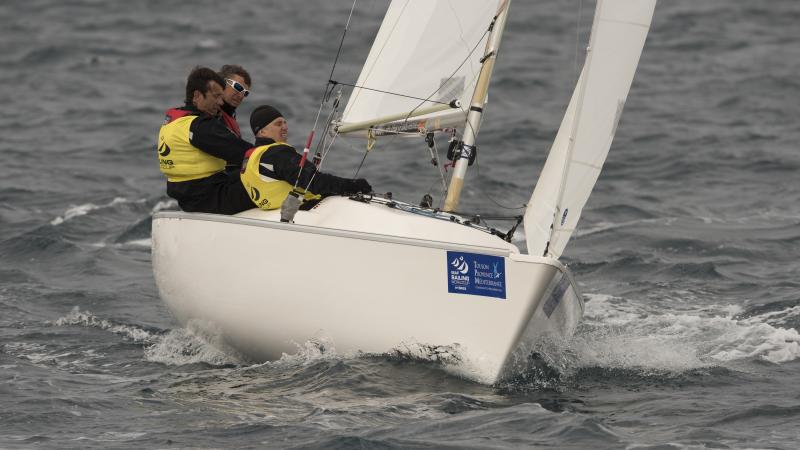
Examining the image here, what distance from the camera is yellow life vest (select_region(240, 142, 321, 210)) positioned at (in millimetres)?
7199

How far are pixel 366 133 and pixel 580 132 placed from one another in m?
1.86

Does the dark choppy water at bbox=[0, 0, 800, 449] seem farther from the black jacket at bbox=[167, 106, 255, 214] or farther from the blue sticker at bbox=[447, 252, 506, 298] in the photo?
the black jacket at bbox=[167, 106, 255, 214]

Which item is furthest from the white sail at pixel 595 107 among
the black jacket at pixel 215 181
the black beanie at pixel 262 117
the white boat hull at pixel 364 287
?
the black jacket at pixel 215 181

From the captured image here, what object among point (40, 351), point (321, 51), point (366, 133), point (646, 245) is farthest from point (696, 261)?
point (321, 51)

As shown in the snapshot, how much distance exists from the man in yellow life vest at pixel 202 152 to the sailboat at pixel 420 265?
6.4 inches

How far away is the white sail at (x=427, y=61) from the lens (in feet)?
26.0

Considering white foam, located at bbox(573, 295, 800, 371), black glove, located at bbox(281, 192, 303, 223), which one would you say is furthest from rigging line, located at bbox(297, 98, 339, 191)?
white foam, located at bbox(573, 295, 800, 371)

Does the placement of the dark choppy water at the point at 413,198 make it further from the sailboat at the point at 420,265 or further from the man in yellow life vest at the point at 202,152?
the man in yellow life vest at the point at 202,152

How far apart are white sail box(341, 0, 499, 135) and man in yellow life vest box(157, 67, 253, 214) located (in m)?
1.00

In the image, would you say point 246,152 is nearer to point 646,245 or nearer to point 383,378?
point 383,378

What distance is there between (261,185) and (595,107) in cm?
184

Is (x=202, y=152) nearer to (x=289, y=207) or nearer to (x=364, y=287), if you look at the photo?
(x=289, y=207)

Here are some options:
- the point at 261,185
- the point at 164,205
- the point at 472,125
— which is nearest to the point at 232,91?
the point at 261,185

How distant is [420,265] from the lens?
667 centimetres
